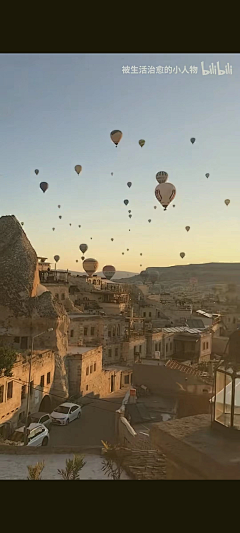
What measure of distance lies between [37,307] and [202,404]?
9.17 m

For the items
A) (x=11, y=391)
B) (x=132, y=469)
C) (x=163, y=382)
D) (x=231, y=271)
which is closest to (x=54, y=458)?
(x=132, y=469)

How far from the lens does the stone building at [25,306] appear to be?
770 inches

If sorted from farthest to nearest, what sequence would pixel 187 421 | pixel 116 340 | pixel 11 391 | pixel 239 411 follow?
pixel 116 340 → pixel 11 391 → pixel 187 421 → pixel 239 411

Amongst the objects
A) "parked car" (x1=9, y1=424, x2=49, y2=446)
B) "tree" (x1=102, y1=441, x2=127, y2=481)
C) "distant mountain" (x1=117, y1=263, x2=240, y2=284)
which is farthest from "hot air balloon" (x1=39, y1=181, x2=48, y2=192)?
"distant mountain" (x1=117, y1=263, x2=240, y2=284)

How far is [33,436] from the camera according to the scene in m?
12.0

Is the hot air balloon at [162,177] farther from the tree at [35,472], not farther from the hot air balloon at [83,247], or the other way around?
the tree at [35,472]

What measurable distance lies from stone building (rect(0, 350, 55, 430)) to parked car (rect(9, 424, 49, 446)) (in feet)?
3.64

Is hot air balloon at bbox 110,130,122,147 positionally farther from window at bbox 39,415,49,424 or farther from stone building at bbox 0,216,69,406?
window at bbox 39,415,49,424

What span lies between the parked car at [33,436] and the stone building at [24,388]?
3.64 ft

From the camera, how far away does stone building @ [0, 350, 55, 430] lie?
1348 centimetres

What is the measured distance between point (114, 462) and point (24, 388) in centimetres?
835

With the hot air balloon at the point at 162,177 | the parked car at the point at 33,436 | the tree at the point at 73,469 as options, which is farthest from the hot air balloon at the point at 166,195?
the tree at the point at 73,469

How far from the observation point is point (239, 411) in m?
4.92

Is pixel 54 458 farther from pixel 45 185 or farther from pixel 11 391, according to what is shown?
pixel 45 185
